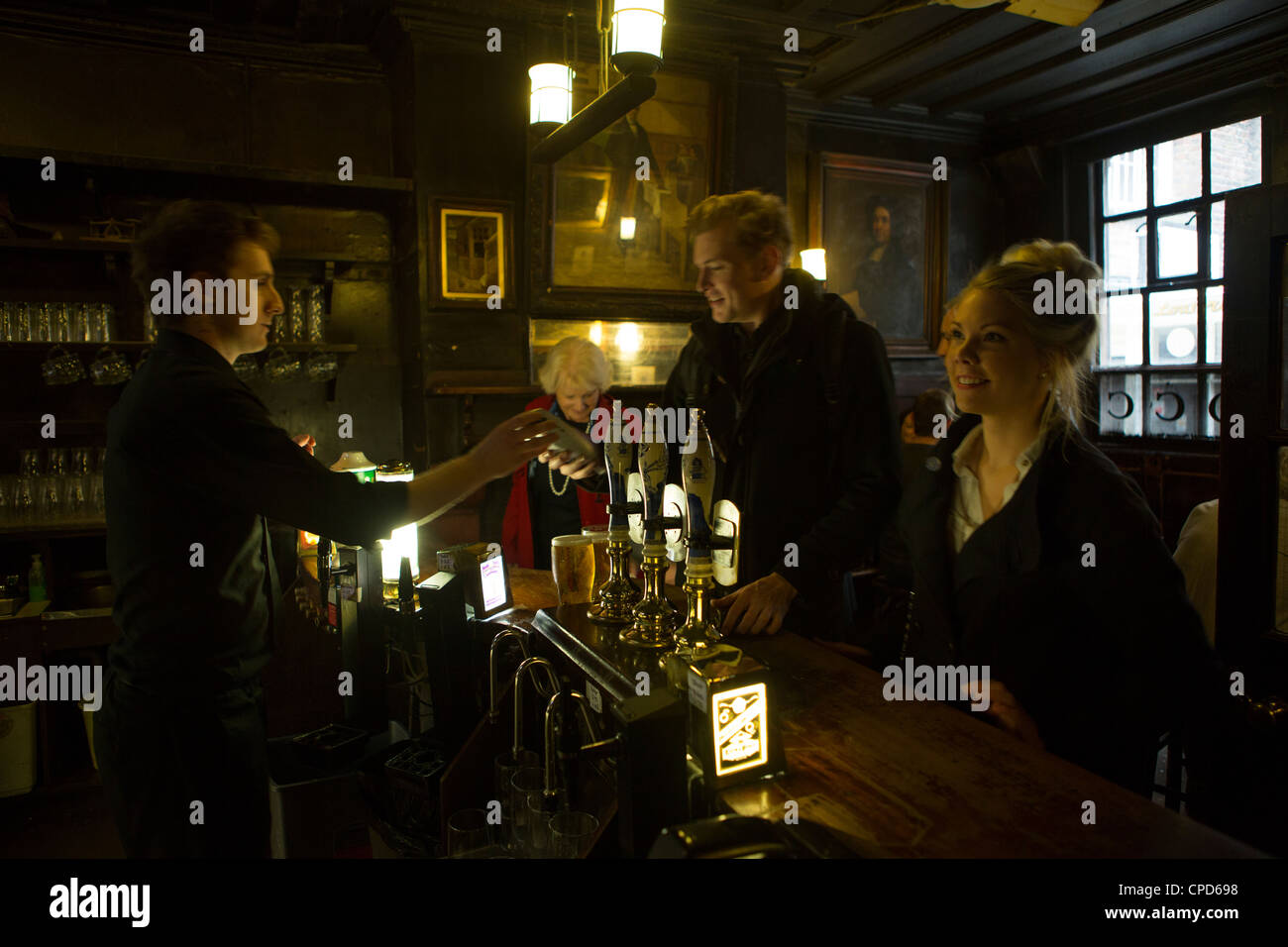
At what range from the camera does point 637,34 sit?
2271 mm

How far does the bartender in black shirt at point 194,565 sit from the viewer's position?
1.41 m

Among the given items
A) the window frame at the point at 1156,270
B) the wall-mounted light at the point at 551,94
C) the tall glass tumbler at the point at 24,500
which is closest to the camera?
the wall-mounted light at the point at 551,94

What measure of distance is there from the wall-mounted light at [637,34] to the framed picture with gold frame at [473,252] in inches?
80.4

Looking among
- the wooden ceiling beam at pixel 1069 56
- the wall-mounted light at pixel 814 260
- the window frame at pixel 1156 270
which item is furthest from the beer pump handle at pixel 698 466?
the wooden ceiling beam at pixel 1069 56

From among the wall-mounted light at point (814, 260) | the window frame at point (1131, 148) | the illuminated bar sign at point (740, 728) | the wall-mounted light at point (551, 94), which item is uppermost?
the window frame at point (1131, 148)

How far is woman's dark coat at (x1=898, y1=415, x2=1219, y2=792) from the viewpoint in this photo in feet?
4.17

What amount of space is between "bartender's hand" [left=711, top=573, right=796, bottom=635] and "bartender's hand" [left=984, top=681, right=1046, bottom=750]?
42 cm

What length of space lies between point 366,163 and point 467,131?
0.69 metres

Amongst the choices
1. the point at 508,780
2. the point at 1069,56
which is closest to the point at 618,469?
the point at 508,780

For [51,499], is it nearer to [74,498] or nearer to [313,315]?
[74,498]

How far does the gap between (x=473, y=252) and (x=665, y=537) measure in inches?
122

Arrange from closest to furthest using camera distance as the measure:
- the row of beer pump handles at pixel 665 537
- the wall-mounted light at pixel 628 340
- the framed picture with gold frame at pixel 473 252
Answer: the row of beer pump handles at pixel 665 537 → the framed picture with gold frame at pixel 473 252 → the wall-mounted light at pixel 628 340

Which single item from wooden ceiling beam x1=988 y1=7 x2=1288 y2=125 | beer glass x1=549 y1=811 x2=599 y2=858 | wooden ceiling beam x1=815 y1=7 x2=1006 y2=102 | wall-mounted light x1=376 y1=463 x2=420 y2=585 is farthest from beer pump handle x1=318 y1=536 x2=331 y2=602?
wooden ceiling beam x1=988 y1=7 x2=1288 y2=125

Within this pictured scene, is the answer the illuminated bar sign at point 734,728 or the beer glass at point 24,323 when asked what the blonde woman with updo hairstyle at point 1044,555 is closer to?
the illuminated bar sign at point 734,728
